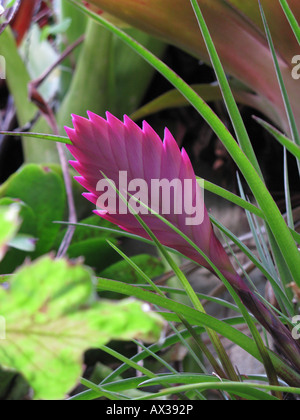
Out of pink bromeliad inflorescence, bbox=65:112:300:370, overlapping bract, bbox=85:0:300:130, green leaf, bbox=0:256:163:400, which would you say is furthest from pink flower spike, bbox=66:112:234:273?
overlapping bract, bbox=85:0:300:130

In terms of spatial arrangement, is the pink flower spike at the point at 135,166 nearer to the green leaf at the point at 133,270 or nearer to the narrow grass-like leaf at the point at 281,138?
the narrow grass-like leaf at the point at 281,138

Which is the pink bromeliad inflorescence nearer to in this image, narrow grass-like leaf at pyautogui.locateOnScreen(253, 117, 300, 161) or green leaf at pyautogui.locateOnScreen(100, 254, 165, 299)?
narrow grass-like leaf at pyautogui.locateOnScreen(253, 117, 300, 161)

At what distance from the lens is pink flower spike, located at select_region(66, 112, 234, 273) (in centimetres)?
18

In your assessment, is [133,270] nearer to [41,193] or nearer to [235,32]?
[41,193]

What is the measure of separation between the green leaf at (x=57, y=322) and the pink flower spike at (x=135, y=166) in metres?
0.10

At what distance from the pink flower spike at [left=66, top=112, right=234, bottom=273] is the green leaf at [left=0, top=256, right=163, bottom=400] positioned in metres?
0.10

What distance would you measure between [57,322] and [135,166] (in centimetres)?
11

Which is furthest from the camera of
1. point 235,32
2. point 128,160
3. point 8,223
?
point 235,32

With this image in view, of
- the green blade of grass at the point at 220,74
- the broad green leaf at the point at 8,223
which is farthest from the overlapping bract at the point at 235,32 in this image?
the broad green leaf at the point at 8,223

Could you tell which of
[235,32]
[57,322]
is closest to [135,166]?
[57,322]

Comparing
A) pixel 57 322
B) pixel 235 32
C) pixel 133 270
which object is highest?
pixel 235 32

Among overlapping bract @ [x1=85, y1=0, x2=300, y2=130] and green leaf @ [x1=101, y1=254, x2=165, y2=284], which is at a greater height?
overlapping bract @ [x1=85, y1=0, x2=300, y2=130]

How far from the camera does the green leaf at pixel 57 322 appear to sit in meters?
0.08

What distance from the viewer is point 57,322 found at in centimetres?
8
